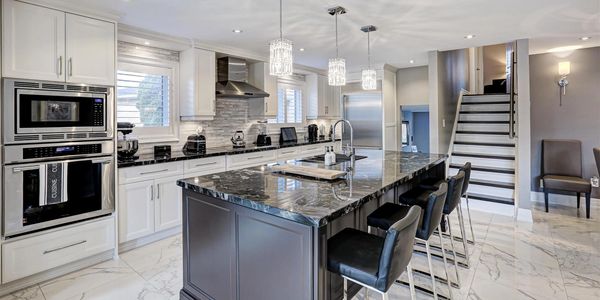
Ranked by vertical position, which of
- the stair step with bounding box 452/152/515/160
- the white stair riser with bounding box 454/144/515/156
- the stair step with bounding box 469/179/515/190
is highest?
the white stair riser with bounding box 454/144/515/156

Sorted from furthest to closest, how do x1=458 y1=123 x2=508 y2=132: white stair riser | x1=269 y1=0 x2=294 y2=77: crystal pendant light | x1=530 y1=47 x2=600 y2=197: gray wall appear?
x1=458 y1=123 x2=508 y2=132: white stair riser → x1=530 y1=47 x2=600 y2=197: gray wall → x1=269 y1=0 x2=294 y2=77: crystal pendant light

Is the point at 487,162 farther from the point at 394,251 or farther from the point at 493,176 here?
the point at 394,251

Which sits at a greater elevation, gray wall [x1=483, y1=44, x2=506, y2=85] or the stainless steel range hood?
gray wall [x1=483, y1=44, x2=506, y2=85]

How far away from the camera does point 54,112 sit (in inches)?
106

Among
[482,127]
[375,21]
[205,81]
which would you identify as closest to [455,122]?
[482,127]

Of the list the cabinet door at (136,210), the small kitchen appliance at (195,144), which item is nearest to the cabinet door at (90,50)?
the cabinet door at (136,210)

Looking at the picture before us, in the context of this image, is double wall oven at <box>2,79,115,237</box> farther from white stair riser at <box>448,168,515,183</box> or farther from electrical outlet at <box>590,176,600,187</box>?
electrical outlet at <box>590,176,600,187</box>

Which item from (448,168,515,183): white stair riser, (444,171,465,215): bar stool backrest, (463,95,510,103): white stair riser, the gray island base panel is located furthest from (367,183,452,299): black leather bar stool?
(463,95,510,103): white stair riser

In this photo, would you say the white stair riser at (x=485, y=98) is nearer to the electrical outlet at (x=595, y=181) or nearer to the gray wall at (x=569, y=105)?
the gray wall at (x=569, y=105)

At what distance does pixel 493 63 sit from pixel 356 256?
31.4ft

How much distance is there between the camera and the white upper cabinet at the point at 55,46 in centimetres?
249

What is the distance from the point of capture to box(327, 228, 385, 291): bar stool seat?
1.53 meters

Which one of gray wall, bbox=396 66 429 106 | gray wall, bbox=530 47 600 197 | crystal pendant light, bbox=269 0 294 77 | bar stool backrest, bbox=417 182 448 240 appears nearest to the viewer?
bar stool backrest, bbox=417 182 448 240

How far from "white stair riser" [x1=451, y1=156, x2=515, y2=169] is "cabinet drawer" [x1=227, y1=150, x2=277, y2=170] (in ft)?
10.3
